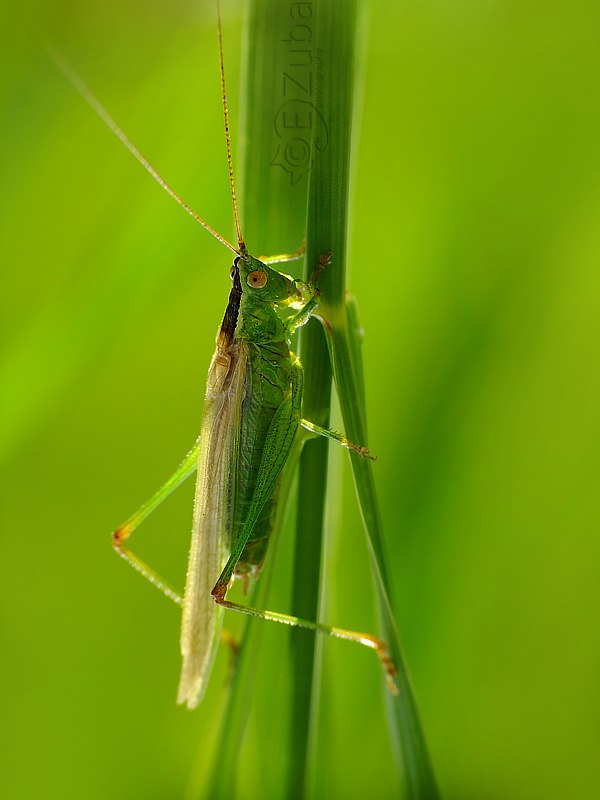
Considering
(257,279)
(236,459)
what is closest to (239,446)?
(236,459)

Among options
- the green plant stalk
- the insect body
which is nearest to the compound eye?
the insect body

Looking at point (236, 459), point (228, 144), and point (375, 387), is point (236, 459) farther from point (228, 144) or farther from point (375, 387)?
point (228, 144)

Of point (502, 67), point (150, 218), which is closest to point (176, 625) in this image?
point (150, 218)

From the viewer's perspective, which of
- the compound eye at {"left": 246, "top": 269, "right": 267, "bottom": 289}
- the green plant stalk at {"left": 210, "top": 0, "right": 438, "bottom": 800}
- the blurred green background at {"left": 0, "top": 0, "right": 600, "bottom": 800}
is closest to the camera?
the green plant stalk at {"left": 210, "top": 0, "right": 438, "bottom": 800}

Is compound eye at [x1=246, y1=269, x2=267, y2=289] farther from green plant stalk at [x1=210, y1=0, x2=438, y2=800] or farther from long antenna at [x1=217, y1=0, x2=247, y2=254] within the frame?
green plant stalk at [x1=210, y1=0, x2=438, y2=800]

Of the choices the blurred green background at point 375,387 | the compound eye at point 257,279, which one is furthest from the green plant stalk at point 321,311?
the compound eye at point 257,279

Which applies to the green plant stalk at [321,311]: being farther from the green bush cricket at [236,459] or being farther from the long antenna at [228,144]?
the green bush cricket at [236,459]
